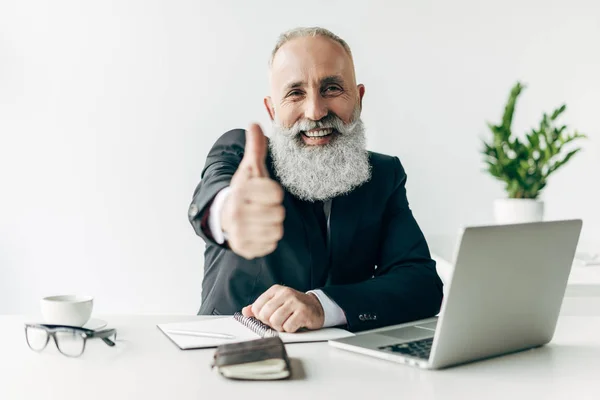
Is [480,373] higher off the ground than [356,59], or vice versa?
[356,59]

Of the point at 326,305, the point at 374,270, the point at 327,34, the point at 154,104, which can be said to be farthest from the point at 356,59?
the point at 326,305

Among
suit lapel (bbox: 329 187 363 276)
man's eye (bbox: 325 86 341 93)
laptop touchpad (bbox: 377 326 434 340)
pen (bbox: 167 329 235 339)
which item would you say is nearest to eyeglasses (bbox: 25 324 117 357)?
pen (bbox: 167 329 235 339)

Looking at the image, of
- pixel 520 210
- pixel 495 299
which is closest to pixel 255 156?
pixel 495 299

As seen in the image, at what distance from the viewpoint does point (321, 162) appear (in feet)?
6.57

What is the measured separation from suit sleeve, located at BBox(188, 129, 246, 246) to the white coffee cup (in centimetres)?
29

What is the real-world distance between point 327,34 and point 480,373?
1182mm

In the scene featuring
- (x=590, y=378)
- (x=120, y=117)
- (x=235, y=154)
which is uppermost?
(x=120, y=117)

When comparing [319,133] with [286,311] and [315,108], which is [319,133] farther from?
[286,311]

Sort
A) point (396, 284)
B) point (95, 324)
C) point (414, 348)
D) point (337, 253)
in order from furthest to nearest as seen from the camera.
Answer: point (337, 253) → point (396, 284) → point (95, 324) → point (414, 348)

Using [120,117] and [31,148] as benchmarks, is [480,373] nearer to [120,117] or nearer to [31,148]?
[120,117]

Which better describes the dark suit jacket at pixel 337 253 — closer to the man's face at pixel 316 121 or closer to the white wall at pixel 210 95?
the man's face at pixel 316 121

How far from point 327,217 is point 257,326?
63 centimetres

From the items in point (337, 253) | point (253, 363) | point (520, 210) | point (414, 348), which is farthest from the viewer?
point (520, 210)

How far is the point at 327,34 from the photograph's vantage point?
6.54 feet
